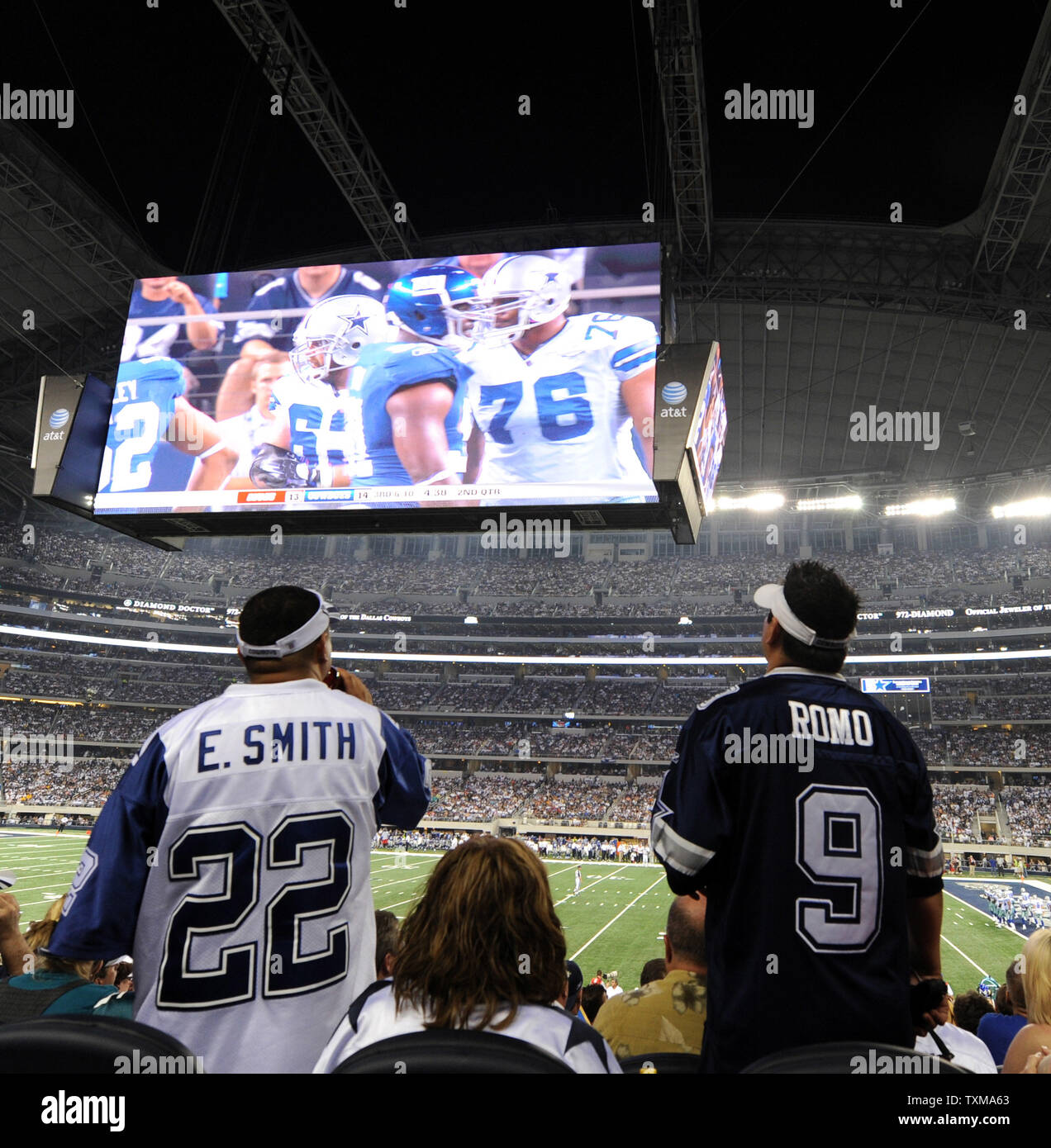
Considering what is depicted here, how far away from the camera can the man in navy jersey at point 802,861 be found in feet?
6.96

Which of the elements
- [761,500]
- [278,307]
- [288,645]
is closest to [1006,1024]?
[288,645]

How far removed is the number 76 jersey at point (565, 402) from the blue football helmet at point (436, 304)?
51 centimetres

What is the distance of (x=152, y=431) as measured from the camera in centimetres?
988

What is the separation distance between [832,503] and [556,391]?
32446 millimetres

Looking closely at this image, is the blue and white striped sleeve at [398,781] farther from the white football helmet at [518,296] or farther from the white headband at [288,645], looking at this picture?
the white football helmet at [518,296]

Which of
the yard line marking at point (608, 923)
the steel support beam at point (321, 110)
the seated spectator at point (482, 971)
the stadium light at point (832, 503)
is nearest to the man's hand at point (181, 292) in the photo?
the steel support beam at point (321, 110)

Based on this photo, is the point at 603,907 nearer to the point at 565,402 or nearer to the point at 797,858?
the point at 565,402

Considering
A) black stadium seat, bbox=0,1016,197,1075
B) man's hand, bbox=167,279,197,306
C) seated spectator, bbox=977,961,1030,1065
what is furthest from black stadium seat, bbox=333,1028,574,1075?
man's hand, bbox=167,279,197,306

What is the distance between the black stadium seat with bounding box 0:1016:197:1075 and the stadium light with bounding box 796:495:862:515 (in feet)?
130

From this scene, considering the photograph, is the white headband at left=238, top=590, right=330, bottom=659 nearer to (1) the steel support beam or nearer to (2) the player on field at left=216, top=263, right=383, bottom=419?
(2) the player on field at left=216, top=263, right=383, bottom=419

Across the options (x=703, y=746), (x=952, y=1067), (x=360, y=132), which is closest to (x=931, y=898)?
(x=703, y=746)

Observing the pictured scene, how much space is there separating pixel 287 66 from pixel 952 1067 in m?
16.1
